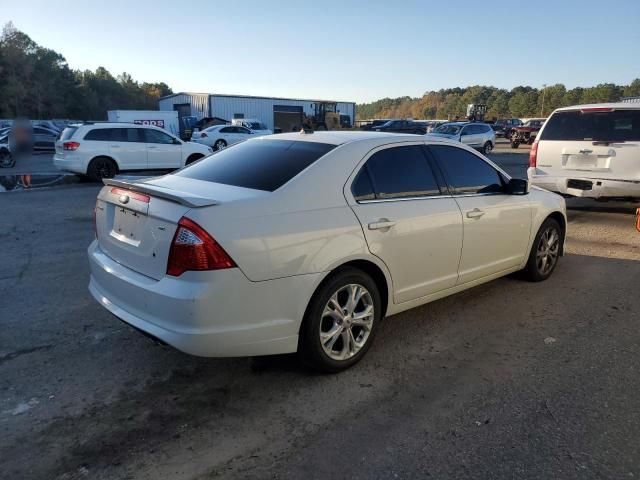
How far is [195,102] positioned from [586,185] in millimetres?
47268

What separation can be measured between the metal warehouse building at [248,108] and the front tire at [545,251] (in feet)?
145

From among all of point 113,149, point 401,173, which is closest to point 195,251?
point 401,173

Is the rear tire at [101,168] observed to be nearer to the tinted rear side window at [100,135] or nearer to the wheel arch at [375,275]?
the tinted rear side window at [100,135]

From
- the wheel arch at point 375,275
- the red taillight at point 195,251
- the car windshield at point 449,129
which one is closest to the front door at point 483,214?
the wheel arch at point 375,275

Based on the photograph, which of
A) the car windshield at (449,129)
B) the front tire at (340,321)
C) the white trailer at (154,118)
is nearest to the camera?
the front tire at (340,321)

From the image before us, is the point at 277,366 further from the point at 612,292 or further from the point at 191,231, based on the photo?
the point at 612,292

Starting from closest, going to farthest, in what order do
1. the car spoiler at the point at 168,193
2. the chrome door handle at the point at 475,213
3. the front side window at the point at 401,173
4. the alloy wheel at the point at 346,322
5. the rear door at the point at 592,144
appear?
the car spoiler at the point at 168,193, the alloy wheel at the point at 346,322, the front side window at the point at 401,173, the chrome door handle at the point at 475,213, the rear door at the point at 592,144

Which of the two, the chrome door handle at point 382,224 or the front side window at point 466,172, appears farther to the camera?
the front side window at point 466,172

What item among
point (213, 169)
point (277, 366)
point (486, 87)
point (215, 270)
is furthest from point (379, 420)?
point (486, 87)

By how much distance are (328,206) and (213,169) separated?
3.67 feet

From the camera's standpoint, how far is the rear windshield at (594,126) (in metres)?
7.99

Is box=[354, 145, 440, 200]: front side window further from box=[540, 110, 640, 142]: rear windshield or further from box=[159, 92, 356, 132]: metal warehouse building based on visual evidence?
box=[159, 92, 356, 132]: metal warehouse building

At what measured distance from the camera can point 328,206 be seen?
11.0 feet

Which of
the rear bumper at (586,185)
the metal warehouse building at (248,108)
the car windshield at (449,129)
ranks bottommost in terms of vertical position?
the rear bumper at (586,185)
